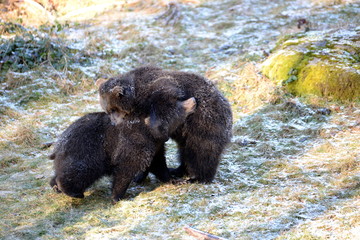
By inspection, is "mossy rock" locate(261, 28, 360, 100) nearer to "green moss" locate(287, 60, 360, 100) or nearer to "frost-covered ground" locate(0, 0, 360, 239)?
"green moss" locate(287, 60, 360, 100)

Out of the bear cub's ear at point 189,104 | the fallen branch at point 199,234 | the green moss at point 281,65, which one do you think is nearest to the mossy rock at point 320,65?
the green moss at point 281,65

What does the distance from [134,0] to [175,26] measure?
366cm

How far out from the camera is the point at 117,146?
A: 5.83 m

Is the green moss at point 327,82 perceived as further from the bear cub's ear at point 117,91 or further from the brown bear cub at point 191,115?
the bear cub's ear at point 117,91

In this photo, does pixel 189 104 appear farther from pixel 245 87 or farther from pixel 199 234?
pixel 245 87

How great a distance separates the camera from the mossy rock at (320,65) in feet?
28.3

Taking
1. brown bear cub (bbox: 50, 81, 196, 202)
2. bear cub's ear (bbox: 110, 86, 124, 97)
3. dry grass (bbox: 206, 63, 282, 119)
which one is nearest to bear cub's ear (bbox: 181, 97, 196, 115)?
brown bear cub (bbox: 50, 81, 196, 202)

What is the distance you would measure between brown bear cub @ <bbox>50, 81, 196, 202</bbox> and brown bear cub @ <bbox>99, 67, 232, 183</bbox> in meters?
0.09

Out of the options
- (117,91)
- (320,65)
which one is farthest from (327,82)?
(117,91)

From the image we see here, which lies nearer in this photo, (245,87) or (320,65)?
(320,65)

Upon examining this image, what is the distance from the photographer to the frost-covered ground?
4.79 metres

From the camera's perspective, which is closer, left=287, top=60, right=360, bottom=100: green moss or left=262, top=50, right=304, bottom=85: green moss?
left=287, top=60, right=360, bottom=100: green moss

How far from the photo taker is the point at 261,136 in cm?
789

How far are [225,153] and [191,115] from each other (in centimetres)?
172
